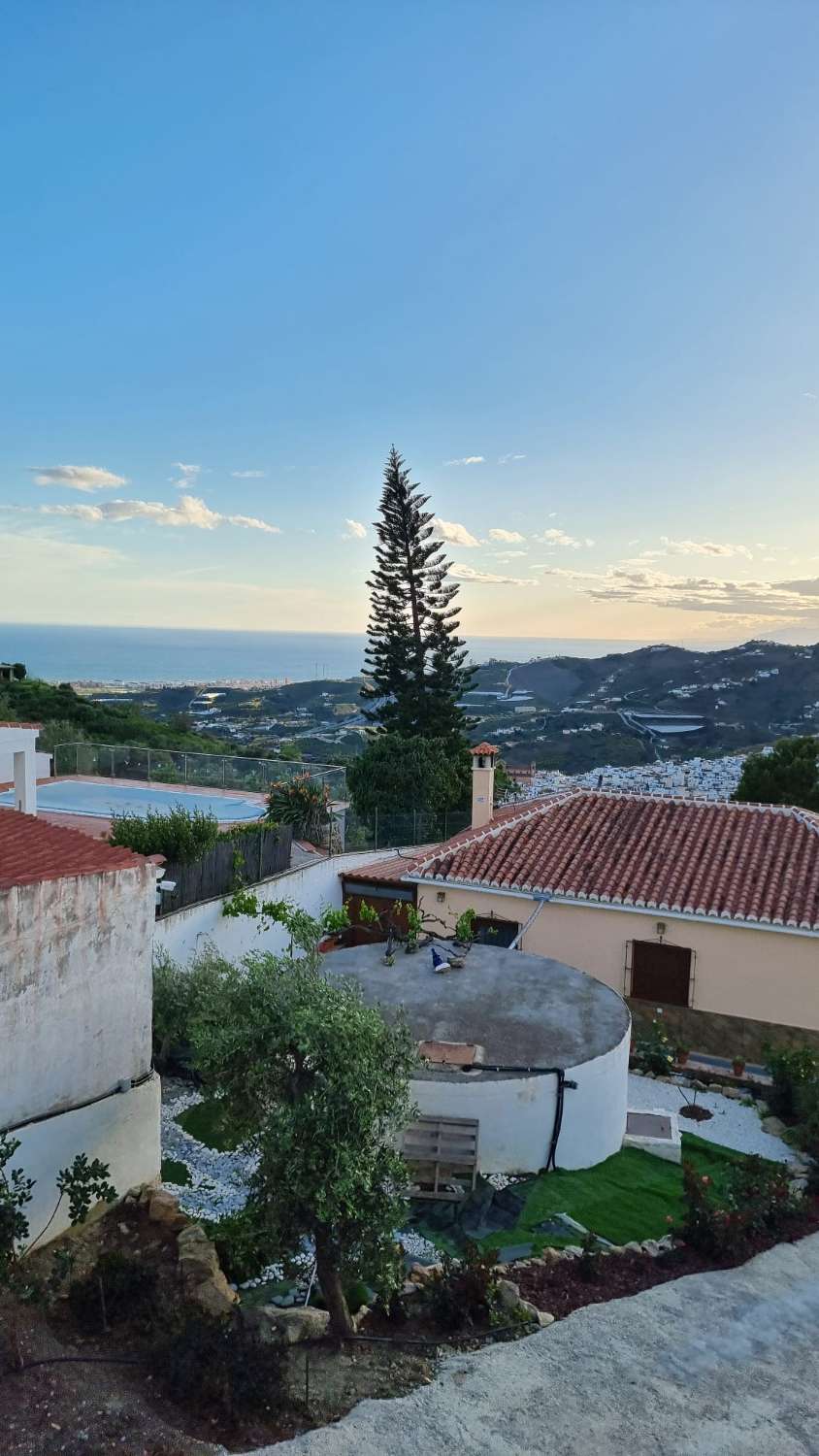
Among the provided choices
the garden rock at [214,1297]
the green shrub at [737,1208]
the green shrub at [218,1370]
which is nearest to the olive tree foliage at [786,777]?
the green shrub at [737,1208]

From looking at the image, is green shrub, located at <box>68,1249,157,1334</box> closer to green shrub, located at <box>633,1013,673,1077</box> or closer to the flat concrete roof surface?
the flat concrete roof surface

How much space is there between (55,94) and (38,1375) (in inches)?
671

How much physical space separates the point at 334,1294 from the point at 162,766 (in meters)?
15.6

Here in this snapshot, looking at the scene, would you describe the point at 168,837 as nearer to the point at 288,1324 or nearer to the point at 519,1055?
the point at 519,1055

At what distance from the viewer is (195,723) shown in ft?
167

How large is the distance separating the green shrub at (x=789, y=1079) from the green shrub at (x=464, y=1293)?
5.57 m

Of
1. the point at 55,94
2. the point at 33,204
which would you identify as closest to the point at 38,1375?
the point at 55,94

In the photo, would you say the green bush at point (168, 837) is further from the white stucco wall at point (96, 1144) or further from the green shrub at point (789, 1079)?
the green shrub at point (789, 1079)

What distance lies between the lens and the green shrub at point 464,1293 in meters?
5.72

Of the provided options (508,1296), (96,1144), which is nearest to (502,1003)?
(508,1296)

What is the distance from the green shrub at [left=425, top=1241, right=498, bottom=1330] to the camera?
5719mm

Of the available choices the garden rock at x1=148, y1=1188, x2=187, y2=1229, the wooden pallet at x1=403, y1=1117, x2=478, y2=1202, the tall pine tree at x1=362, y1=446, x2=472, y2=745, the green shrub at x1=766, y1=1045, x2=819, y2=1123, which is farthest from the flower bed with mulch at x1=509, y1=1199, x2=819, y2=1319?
the tall pine tree at x1=362, y1=446, x2=472, y2=745

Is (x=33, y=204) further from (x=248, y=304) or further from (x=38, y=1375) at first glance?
(x=38, y=1375)

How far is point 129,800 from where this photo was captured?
1814 cm
